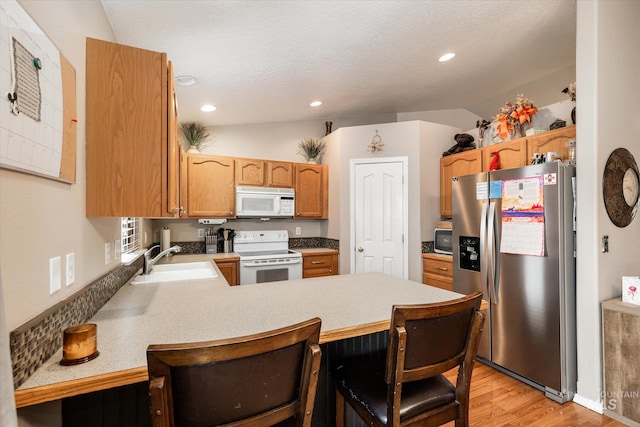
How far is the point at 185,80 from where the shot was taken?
2.62 m

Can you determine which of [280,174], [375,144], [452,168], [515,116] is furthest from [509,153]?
[280,174]

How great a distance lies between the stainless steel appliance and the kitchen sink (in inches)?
27.9

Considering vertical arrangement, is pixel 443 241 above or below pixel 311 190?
below

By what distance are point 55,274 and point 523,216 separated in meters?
2.86

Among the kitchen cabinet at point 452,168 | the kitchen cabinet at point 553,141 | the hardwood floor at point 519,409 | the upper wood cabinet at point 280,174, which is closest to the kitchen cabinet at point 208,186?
the upper wood cabinet at point 280,174

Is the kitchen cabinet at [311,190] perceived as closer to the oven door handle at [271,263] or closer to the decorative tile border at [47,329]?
the oven door handle at [271,263]

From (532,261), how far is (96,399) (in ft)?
9.03

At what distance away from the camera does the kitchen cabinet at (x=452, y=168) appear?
329 centimetres

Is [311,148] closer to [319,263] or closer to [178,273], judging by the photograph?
[319,263]

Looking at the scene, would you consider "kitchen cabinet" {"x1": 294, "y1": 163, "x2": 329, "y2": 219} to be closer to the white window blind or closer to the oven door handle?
the oven door handle

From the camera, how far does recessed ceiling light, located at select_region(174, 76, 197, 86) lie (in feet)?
8.46

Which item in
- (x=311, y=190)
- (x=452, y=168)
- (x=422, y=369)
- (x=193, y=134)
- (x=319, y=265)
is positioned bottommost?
(x=319, y=265)

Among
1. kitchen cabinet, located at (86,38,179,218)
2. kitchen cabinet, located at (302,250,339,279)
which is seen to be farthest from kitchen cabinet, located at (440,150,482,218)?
kitchen cabinet, located at (86,38,179,218)

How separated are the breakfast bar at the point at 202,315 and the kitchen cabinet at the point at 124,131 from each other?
1.60 ft
